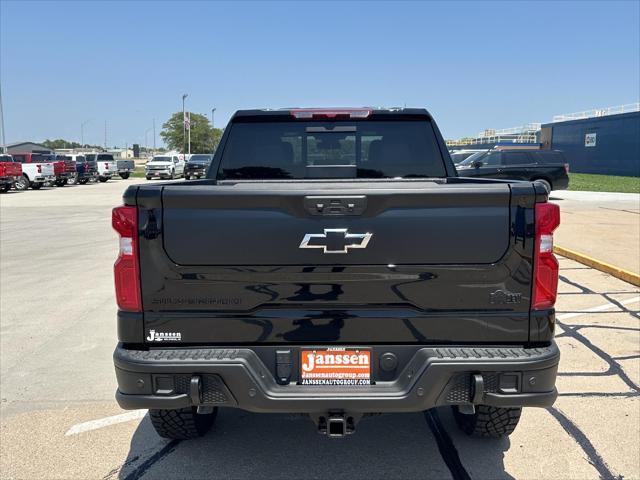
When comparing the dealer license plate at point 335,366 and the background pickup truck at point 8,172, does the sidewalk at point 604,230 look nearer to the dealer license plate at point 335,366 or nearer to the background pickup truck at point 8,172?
the dealer license plate at point 335,366

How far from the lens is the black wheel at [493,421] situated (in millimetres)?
3303

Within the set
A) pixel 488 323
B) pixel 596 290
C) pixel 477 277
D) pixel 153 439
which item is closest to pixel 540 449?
pixel 488 323

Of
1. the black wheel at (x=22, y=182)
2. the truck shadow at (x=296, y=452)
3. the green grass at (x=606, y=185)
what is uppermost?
the black wheel at (x=22, y=182)

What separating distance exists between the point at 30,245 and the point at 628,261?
11549mm

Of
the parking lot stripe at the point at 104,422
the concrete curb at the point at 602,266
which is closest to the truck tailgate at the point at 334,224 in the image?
the parking lot stripe at the point at 104,422

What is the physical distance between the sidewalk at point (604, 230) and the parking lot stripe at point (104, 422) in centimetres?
734

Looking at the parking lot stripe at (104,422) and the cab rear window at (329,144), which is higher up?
the cab rear window at (329,144)

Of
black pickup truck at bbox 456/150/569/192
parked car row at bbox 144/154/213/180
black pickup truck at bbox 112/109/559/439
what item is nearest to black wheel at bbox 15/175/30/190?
parked car row at bbox 144/154/213/180

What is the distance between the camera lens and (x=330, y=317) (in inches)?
103

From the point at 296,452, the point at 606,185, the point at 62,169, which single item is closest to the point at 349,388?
the point at 296,452

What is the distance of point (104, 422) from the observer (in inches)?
151

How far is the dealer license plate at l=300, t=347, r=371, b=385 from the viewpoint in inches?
104

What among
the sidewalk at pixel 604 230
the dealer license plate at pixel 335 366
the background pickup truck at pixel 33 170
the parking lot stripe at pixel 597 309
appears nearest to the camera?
the dealer license plate at pixel 335 366

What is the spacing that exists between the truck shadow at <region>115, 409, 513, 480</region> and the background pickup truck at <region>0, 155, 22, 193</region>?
27441 mm
